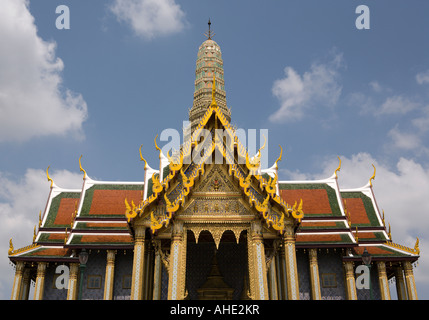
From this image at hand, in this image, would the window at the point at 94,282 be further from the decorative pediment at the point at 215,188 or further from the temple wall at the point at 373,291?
the temple wall at the point at 373,291

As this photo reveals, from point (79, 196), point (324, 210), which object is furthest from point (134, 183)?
point (324, 210)

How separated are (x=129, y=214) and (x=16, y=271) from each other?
11239 millimetres

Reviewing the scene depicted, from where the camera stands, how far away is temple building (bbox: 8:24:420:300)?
15875mm

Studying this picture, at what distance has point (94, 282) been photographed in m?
22.9

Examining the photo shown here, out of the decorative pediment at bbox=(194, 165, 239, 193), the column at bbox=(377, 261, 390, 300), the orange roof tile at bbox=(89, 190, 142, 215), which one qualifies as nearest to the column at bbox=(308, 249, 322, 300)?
the column at bbox=(377, 261, 390, 300)

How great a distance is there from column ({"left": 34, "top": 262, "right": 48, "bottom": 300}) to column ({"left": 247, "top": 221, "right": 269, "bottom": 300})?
507 inches

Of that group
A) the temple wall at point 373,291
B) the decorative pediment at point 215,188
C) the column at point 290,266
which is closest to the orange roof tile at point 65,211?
the decorative pediment at point 215,188

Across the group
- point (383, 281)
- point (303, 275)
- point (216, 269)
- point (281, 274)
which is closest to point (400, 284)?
point (383, 281)

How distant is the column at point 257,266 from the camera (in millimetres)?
15031

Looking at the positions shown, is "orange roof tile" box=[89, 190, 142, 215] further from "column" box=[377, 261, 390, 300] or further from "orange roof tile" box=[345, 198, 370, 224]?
"column" box=[377, 261, 390, 300]

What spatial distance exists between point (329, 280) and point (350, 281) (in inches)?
44.7

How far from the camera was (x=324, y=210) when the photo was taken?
26.0 meters
